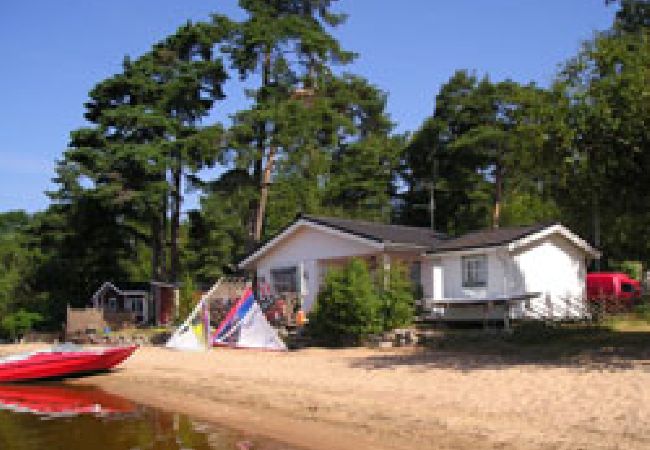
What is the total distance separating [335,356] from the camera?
19.8 metres

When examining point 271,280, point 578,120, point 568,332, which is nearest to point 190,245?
point 271,280

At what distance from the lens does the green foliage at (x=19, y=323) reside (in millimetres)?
38406

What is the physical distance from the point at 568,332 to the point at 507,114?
22.5m

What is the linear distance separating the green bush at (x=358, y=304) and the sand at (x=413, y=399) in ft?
5.64

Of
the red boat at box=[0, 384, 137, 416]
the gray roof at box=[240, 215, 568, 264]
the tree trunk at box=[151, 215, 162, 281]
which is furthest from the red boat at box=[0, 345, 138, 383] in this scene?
the tree trunk at box=[151, 215, 162, 281]

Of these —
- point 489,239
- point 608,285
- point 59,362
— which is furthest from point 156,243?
point 608,285

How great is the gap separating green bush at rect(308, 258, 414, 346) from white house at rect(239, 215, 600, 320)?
2316 millimetres

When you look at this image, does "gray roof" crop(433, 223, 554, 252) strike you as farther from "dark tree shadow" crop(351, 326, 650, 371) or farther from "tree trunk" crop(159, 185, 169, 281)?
"tree trunk" crop(159, 185, 169, 281)

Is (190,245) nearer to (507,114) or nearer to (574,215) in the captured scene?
(507,114)

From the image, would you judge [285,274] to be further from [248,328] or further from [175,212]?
[175,212]

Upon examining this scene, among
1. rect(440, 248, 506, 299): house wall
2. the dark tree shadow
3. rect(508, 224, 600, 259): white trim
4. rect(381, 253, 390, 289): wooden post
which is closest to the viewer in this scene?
the dark tree shadow

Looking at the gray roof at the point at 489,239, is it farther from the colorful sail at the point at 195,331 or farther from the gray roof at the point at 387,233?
the colorful sail at the point at 195,331

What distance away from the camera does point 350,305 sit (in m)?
21.5

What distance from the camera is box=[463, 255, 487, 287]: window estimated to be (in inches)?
970
